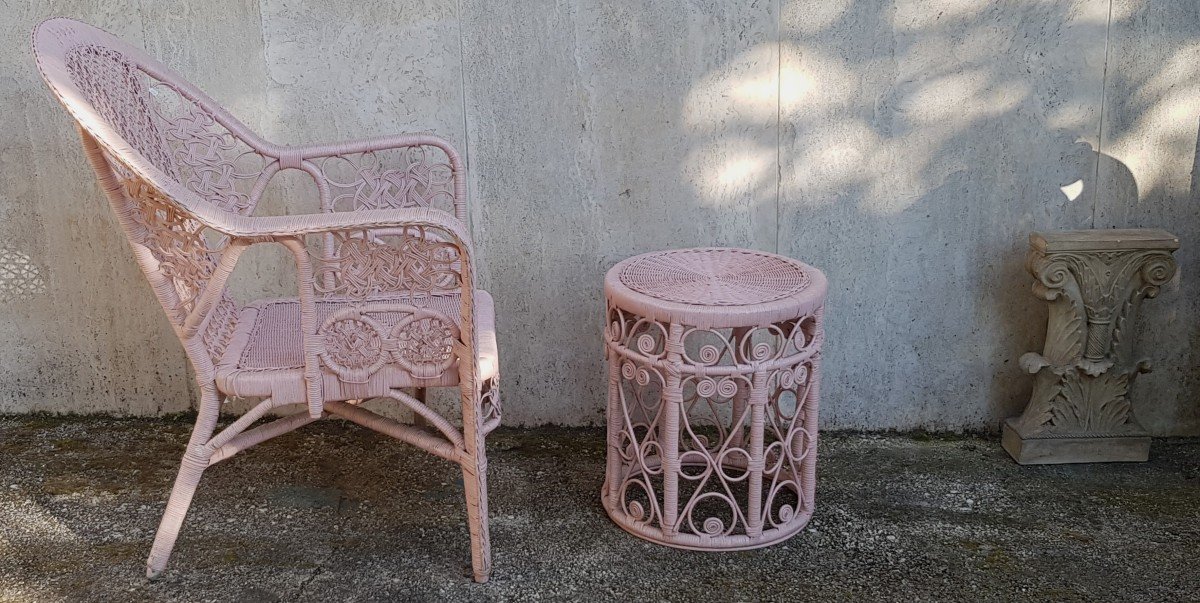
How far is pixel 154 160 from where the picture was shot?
7.52ft

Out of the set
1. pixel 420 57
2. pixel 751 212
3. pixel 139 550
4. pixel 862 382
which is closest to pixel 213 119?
pixel 420 57

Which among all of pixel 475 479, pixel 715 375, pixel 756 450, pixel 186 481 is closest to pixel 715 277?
pixel 715 375

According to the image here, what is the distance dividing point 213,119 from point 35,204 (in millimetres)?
816

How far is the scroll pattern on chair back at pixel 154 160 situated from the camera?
194 cm

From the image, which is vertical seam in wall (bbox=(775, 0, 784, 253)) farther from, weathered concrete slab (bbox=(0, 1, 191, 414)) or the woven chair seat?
weathered concrete slab (bbox=(0, 1, 191, 414))

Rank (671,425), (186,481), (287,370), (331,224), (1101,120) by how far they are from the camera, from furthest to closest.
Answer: (1101,120) → (671,425) → (186,481) → (287,370) → (331,224)

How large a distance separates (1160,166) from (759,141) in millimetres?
1070

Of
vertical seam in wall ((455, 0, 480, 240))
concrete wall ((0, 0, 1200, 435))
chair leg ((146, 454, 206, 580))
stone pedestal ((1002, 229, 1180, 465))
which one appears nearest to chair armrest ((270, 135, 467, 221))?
vertical seam in wall ((455, 0, 480, 240))

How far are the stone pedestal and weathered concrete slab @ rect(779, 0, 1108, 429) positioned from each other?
0.42 feet

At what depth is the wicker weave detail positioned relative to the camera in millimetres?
2355

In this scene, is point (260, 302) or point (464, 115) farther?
point (464, 115)

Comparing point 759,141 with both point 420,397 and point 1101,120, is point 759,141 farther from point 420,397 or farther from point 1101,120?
point 420,397

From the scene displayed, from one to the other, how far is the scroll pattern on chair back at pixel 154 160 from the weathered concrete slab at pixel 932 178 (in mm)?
1453

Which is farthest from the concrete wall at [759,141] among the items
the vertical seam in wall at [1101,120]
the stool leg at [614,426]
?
the stool leg at [614,426]
